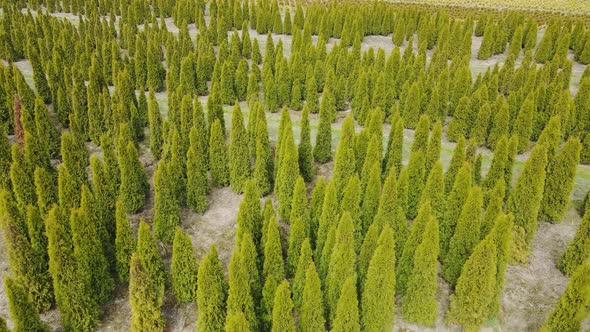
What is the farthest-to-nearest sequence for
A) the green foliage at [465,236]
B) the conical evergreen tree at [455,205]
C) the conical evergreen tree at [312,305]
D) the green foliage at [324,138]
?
the green foliage at [324,138], the conical evergreen tree at [455,205], the green foliage at [465,236], the conical evergreen tree at [312,305]

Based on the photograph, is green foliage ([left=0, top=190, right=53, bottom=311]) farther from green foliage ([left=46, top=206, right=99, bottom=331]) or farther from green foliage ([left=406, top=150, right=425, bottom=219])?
green foliage ([left=406, top=150, right=425, bottom=219])

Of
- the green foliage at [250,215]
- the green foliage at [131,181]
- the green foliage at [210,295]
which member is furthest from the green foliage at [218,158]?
the green foliage at [210,295]

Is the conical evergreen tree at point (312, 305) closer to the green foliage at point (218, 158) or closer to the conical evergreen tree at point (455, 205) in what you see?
the conical evergreen tree at point (455, 205)

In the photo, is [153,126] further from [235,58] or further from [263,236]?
A: [235,58]

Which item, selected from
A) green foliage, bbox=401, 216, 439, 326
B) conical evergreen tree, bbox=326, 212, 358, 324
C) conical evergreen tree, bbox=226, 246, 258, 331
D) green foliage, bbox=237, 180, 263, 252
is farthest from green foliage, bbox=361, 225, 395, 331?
green foliage, bbox=237, 180, 263, 252

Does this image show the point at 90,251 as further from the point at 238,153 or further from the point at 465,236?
the point at 465,236

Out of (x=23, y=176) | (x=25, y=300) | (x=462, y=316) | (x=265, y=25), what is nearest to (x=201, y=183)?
(x=23, y=176)

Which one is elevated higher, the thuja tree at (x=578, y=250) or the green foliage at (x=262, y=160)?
the green foliage at (x=262, y=160)

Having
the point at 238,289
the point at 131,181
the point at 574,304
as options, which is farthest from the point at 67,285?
the point at 574,304
